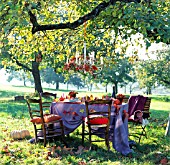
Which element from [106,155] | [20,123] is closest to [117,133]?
[106,155]

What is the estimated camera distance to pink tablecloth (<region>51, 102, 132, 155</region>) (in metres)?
6.02

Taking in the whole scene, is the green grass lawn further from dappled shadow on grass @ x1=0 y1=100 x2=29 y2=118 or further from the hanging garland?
dappled shadow on grass @ x1=0 y1=100 x2=29 y2=118

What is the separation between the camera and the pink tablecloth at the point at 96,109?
6016mm

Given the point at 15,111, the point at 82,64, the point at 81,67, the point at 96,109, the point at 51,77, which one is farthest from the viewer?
the point at 51,77

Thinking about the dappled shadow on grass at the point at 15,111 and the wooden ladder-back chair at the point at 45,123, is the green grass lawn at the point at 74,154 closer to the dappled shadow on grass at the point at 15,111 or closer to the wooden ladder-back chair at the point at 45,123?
the wooden ladder-back chair at the point at 45,123

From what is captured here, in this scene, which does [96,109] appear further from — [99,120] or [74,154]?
[74,154]

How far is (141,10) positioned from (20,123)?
5821mm

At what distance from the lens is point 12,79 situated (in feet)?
300

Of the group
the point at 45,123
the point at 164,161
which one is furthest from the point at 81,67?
the point at 164,161

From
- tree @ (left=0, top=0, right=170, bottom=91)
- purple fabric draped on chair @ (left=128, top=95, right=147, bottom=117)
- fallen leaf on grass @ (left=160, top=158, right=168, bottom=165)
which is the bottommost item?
fallen leaf on grass @ (left=160, top=158, right=168, bottom=165)

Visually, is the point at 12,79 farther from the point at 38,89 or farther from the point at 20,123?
the point at 20,123

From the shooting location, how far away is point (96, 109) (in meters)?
6.48

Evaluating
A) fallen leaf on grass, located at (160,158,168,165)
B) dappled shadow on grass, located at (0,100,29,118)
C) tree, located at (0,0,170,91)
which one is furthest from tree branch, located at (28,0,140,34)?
dappled shadow on grass, located at (0,100,29,118)

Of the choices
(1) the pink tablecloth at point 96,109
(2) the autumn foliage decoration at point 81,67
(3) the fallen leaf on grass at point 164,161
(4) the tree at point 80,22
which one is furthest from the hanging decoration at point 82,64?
(3) the fallen leaf on grass at point 164,161
